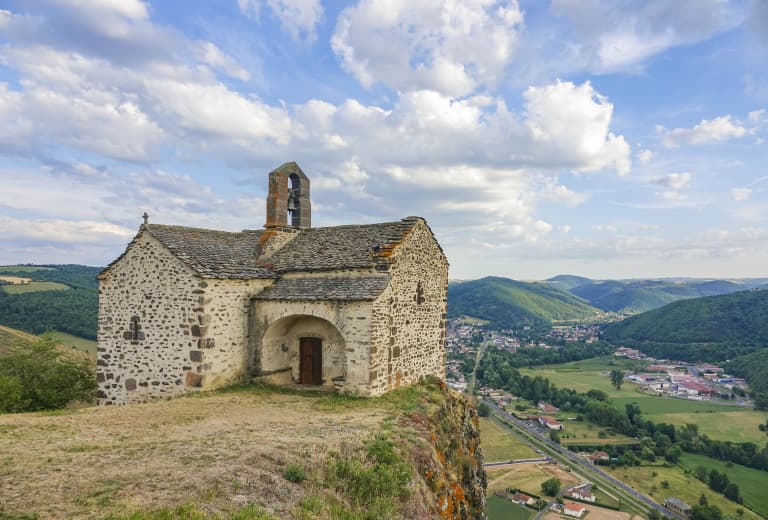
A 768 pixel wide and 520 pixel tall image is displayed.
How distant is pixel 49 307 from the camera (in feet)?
181

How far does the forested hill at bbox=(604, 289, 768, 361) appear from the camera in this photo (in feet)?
370

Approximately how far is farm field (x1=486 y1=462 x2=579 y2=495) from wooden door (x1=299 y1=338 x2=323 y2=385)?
4040 cm

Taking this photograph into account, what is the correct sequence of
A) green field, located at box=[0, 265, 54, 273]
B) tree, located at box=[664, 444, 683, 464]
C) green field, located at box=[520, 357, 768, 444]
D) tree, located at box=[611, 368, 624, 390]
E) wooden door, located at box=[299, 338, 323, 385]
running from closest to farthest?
wooden door, located at box=[299, 338, 323, 385], tree, located at box=[664, 444, 683, 464], green field, located at box=[520, 357, 768, 444], green field, located at box=[0, 265, 54, 273], tree, located at box=[611, 368, 624, 390]

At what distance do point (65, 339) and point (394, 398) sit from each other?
4819cm

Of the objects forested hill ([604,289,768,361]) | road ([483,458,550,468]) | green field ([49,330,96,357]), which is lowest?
road ([483,458,550,468])

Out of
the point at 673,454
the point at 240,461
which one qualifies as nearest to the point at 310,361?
the point at 240,461

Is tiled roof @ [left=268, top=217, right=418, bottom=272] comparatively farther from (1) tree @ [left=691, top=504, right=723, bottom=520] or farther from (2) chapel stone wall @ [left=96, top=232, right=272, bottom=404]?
(1) tree @ [left=691, top=504, right=723, bottom=520]

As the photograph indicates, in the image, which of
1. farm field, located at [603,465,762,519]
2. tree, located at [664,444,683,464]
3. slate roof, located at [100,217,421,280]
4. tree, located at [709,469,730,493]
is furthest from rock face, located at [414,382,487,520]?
tree, located at [664,444,683,464]

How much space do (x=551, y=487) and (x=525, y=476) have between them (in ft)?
16.1

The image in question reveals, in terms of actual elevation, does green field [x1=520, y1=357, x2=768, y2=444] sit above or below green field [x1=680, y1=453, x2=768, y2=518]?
above

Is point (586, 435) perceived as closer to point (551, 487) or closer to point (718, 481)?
point (718, 481)

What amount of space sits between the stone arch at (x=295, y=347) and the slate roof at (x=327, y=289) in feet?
2.54

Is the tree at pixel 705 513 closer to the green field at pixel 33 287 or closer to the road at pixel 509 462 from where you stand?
the road at pixel 509 462

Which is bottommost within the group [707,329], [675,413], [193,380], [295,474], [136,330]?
[675,413]
